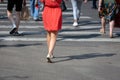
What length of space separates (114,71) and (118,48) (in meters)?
2.67

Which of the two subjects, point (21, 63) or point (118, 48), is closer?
point (21, 63)

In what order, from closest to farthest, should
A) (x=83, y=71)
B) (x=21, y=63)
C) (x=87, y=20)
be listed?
(x=83, y=71) → (x=21, y=63) → (x=87, y=20)

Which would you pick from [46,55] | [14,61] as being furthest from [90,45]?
[14,61]

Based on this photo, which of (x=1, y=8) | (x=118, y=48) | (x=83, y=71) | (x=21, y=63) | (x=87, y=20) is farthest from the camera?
(x=1, y=8)

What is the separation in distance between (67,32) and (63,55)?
12.2ft

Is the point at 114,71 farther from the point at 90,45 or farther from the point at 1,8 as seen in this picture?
the point at 1,8

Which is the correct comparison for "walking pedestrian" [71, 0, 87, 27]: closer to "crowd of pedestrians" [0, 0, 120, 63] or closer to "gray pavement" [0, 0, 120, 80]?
"crowd of pedestrians" [0, 0, 120, 63]

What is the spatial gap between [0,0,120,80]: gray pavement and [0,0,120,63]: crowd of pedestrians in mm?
354

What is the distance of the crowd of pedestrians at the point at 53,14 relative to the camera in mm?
10328

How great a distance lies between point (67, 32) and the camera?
1488 cm

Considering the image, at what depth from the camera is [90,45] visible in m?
12.6

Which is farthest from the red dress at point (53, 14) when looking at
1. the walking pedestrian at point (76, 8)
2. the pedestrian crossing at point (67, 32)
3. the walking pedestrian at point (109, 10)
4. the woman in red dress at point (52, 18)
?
the walking pedestrian at point (76, 8)

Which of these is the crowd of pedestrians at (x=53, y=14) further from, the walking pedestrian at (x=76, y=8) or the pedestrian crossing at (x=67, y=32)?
the pedestrian crossing at (x=67, y=32)

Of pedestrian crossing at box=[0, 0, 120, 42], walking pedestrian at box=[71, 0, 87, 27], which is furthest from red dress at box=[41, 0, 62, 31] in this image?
walking pedestrian at box=[71, 0, 87, 27]
